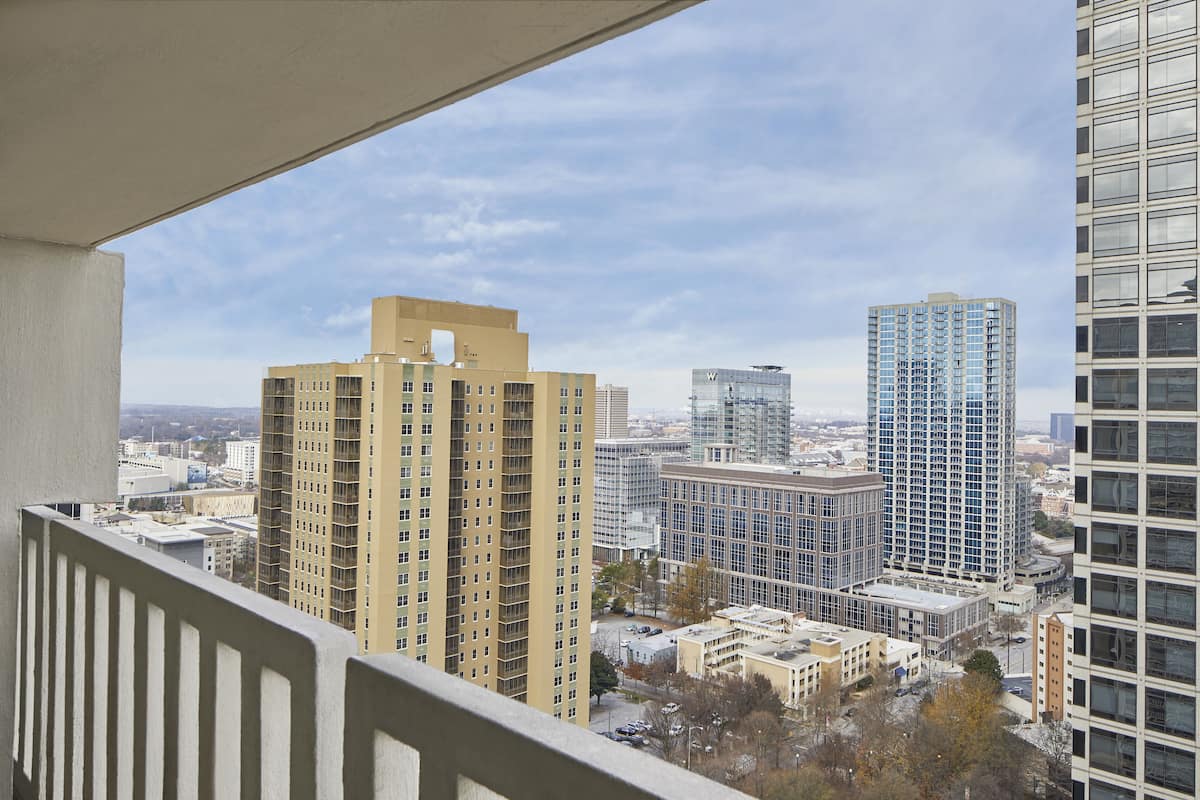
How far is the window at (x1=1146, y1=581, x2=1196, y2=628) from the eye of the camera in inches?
164

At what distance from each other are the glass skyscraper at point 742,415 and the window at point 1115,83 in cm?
416

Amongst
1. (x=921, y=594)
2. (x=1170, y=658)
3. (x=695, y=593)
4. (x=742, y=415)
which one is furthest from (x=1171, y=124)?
(x=695, y=593)

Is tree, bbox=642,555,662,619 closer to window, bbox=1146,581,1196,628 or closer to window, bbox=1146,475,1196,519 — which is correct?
window, bbox=1146,581,1196,628

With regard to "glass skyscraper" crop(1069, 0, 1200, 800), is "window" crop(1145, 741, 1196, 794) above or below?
below

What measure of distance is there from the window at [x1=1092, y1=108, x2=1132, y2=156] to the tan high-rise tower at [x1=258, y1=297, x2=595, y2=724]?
5300mm

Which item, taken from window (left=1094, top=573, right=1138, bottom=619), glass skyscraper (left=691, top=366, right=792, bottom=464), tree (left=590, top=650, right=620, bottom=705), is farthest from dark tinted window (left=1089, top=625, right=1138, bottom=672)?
glass skyscraper (left=691, top=366, right=792, bottom=464)

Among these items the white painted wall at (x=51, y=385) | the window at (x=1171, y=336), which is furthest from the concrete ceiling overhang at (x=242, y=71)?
the window at (x=1171, y=336)

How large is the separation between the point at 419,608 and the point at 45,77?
8040 mm

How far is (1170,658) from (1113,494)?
961mm

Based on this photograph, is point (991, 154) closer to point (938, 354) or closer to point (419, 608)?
point (938, 354)

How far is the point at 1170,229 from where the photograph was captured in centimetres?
406

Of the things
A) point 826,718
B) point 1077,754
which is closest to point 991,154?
point 1077,754

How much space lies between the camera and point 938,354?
22.4 feet

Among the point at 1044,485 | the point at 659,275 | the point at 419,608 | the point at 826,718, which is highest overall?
the point at 659,275
